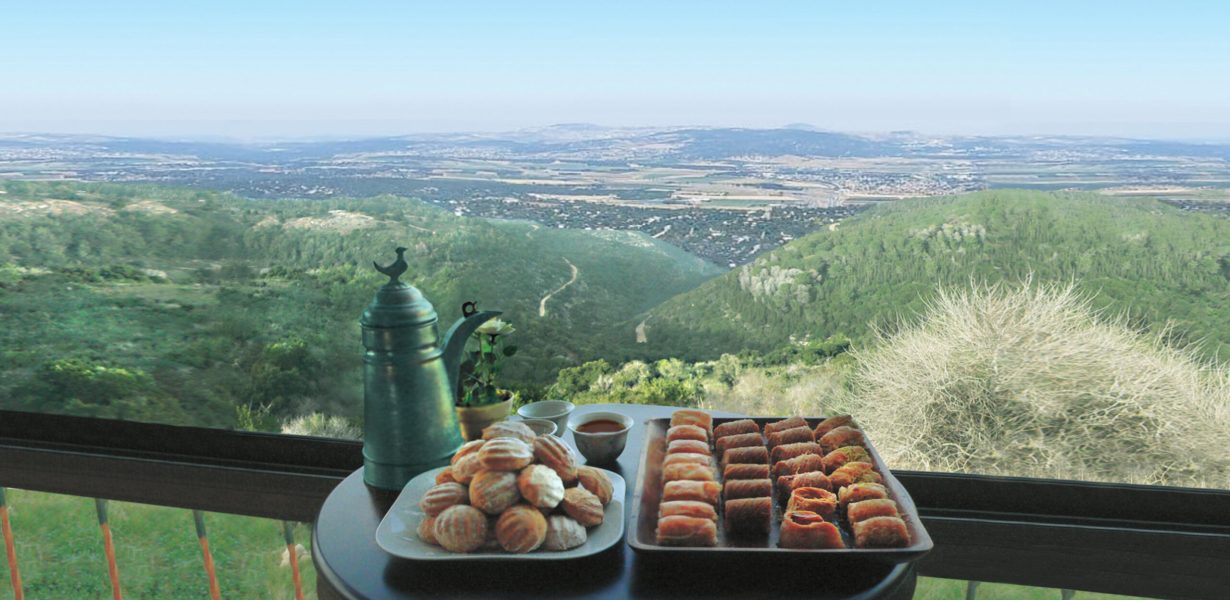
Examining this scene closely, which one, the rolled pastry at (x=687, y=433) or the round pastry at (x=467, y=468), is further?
the rolled pastry at (x=687, y=433)

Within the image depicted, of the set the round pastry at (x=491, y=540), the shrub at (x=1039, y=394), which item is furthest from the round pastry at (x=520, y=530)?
the shrub at (x=1039, y=394)

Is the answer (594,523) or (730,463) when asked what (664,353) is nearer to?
(730,463)

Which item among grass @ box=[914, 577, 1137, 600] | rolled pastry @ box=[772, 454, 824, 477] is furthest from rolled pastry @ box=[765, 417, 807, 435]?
grass @ box=[914, 577, 1137, 600]

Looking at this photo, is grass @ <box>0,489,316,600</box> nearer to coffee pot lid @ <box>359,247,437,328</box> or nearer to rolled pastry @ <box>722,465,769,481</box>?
coffee pot lid @ <box>359,247,437,328</box>

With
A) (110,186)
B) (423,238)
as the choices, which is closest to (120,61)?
(110,186)

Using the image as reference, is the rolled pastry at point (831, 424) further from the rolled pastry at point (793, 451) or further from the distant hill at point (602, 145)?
the distant hill at point (602, 145)

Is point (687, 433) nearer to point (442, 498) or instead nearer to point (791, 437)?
point (791, 437)

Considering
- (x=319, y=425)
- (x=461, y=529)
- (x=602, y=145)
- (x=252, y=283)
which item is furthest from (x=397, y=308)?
(x=602, y=145)
